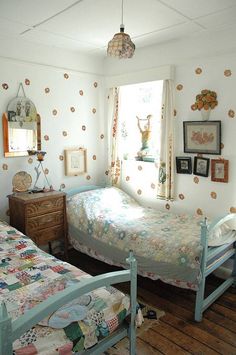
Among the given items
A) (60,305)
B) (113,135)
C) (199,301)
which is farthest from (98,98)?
(60,305)

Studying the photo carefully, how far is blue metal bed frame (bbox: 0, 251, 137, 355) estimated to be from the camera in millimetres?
979

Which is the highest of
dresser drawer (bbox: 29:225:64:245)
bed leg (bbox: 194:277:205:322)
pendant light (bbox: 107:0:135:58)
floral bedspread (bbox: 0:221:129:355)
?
pendant light (bbox: 107:0:135:58)

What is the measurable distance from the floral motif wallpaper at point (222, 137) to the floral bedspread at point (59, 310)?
1752 mm

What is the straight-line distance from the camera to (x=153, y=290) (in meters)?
2.76

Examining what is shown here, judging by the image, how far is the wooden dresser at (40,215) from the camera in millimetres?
2846

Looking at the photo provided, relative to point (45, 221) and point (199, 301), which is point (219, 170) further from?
point (45, 221)

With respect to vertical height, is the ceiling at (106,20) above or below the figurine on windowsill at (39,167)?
above

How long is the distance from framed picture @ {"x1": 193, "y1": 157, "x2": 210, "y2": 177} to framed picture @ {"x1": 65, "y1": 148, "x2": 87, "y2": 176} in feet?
4.68

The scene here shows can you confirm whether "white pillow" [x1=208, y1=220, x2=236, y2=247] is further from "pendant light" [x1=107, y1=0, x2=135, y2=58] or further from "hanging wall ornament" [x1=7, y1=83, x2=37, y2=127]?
"hanging wall ornament" [x1=7, y1=83, x2=37, y2=127]

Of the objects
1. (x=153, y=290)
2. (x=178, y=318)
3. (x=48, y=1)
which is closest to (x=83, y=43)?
(x=48, y=1)

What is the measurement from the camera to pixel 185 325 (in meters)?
2.26

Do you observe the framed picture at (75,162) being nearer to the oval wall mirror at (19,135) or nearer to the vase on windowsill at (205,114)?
the oval wall mirror at (19,135)

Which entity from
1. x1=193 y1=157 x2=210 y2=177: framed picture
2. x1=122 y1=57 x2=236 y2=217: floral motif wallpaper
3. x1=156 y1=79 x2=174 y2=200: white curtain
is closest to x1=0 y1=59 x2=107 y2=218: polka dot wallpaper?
x1=122 y1=57 x2=236 y2=217: floral motif wallpaper

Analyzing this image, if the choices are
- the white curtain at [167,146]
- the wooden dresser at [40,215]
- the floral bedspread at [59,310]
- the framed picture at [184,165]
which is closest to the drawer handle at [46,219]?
the wooden dresser at [40,215]
